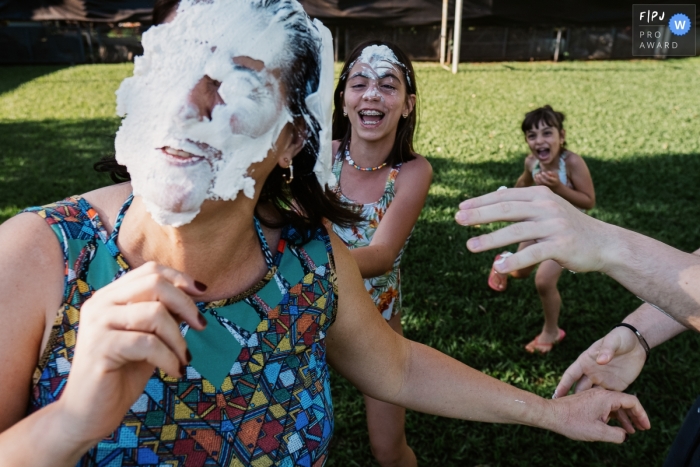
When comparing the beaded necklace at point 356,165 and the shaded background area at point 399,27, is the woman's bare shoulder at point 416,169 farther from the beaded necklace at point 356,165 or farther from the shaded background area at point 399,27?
the shaded background area at point 399,27

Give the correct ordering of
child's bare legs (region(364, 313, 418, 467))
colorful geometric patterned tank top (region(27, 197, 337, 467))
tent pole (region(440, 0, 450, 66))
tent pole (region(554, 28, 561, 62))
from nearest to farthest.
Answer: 1. colorful geometric patterned tank top (region(27, 197, 337, 467))
2. child's bare legs (region(364, 313, 418, 467))
3. tent pole (region(440, 0, 450, 66))
4. tent pole (region(554, 28, 561, 62))

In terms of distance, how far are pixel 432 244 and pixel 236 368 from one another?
4.26m

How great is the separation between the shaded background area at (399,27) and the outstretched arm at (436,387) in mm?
16747

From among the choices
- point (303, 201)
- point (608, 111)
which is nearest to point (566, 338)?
point (303, 201)

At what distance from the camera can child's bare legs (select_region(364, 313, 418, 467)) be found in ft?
9.10

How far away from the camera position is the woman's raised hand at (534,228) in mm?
1410

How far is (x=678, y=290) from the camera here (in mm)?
1722

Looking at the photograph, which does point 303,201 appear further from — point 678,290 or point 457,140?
point 457,140

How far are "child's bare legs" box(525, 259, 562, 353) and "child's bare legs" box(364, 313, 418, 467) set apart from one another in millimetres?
1619

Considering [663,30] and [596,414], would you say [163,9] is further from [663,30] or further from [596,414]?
[663,30]

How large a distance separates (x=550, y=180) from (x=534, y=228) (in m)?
2.77

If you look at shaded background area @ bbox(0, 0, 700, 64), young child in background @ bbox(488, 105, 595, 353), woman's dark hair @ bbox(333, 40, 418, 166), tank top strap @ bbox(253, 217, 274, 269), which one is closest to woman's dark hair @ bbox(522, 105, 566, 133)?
young child in background @ bbox(488, 105, 595, 353)

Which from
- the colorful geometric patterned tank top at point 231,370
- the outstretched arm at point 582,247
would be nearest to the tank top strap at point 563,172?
the outstretched arm at point 582,247

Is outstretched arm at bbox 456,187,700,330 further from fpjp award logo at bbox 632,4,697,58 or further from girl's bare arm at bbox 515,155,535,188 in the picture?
fpjp award logo at bbox 632,4,697,58
